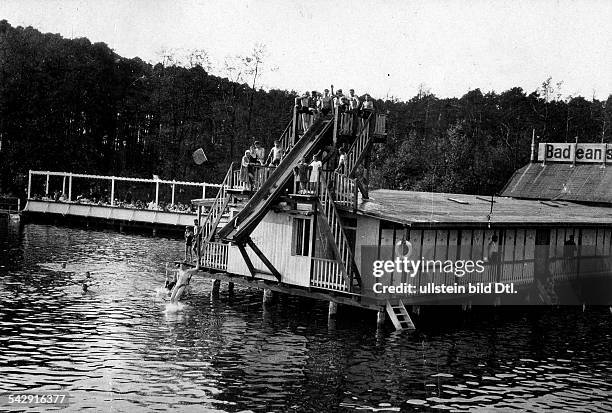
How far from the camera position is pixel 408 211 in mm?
36969

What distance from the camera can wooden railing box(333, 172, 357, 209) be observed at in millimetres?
36188

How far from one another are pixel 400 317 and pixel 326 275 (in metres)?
3.69

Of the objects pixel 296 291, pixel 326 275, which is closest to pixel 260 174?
pixel 296 291

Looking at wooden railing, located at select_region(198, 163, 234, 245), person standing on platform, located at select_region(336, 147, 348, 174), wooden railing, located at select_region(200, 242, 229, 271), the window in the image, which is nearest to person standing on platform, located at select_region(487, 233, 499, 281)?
person standing on platform, located at select_region(336, 147, 348, 174)

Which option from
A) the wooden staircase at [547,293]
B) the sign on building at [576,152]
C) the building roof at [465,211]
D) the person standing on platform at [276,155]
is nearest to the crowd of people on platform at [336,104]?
the person standing on platform at [276,155]

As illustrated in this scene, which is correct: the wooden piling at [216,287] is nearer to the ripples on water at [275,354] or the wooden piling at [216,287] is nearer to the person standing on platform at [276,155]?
the ripples on water at [275,354]

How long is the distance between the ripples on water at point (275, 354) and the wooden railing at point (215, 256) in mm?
1729

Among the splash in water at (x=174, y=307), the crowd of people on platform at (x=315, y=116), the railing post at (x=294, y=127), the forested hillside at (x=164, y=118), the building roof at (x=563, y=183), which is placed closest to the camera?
the splash in water at (x=174, y=307)

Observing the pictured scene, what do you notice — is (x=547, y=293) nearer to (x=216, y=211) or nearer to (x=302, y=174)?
(x=302, y=174)

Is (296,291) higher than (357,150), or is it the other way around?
(357,150)

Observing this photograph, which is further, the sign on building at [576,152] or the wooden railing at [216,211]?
the sign on building at [576,152]

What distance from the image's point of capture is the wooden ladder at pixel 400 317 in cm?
3462

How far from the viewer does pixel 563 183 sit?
62.5 m

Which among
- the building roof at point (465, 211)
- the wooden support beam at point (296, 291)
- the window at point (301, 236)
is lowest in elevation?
the wooden support beam at point (296, 291)
